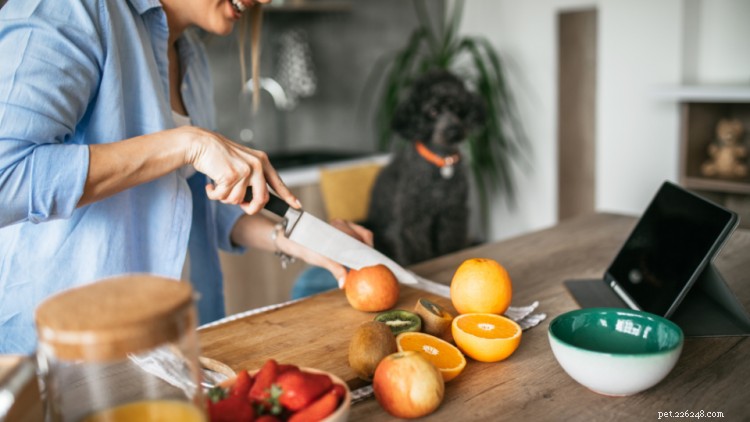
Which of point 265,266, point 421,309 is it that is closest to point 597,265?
point 421,309

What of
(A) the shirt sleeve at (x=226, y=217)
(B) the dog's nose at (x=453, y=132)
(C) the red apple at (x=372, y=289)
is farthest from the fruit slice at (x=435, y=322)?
(B) the dog's nose at (x=453, y=132)

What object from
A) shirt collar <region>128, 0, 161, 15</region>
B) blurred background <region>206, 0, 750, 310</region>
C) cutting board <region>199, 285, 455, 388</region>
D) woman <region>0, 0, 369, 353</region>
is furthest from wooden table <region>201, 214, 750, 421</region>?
blurred background <region>206, 0, 750, 310</region>

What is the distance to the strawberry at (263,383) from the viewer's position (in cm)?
76

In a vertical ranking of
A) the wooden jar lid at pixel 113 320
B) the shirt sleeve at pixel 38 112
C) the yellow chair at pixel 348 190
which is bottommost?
the yellow chair at pixel 348 190

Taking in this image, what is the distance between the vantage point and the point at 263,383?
0.77 m

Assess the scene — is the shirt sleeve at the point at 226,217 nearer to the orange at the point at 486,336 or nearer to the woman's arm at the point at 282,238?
the woman's arm at the point at 282,238

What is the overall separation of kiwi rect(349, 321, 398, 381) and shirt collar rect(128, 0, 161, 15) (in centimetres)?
72

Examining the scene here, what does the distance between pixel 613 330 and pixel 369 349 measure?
353 millimetres

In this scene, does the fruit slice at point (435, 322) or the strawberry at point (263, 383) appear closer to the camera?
the strawberry at point (263, 383)

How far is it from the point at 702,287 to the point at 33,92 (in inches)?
44.5

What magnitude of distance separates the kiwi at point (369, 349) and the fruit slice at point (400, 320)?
0.08 metres

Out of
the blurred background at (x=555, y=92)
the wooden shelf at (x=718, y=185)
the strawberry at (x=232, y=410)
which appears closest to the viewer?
the strawberry at (x=232, y=410)

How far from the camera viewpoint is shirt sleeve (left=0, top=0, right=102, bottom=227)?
1.01m

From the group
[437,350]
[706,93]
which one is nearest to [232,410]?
[437,350]
